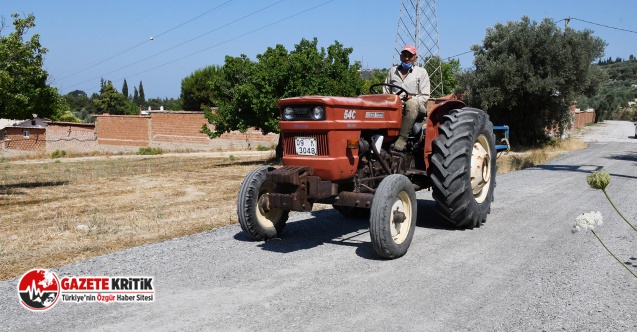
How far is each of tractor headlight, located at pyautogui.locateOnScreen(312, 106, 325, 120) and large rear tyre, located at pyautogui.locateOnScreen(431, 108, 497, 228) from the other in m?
1.65

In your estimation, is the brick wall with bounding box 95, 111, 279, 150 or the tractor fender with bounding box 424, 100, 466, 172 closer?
the tractor fender with bounding box 424, 100, 466, 172

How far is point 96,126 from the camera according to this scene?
138ft

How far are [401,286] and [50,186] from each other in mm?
12708

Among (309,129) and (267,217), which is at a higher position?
(309,129)

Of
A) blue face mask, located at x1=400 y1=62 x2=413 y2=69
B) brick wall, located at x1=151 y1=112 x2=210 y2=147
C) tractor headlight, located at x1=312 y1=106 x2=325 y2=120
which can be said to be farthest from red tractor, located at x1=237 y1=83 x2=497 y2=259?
brick wall, located at x1=151 y1=112 x2=210 y2=147

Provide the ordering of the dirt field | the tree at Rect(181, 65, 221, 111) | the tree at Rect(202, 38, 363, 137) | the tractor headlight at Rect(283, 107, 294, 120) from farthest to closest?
the tree at Rect(181, 65, 221, 111) < the tree at Rect(202, 38, 363, 137) < the dirt field < the tractor headlight at Rect(283, 107, 294, 120)

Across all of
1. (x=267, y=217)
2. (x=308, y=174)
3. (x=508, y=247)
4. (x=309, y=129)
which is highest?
(x=309, y=129)

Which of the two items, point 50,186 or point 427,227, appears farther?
point 50,186

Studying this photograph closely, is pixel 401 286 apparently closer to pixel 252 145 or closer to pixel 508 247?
pixel 508 247

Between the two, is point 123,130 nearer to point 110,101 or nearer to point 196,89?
point 196,89

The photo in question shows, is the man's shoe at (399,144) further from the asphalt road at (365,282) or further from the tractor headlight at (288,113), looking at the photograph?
the tractor headlight at (288,113)

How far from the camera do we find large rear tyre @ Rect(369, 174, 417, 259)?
18.5 feet

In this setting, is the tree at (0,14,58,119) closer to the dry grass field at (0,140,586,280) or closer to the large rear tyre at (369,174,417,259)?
the dry grass field at (0,140,586,280)

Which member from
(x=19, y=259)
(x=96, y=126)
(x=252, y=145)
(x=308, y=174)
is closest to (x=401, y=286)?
(x=308, y=174)
